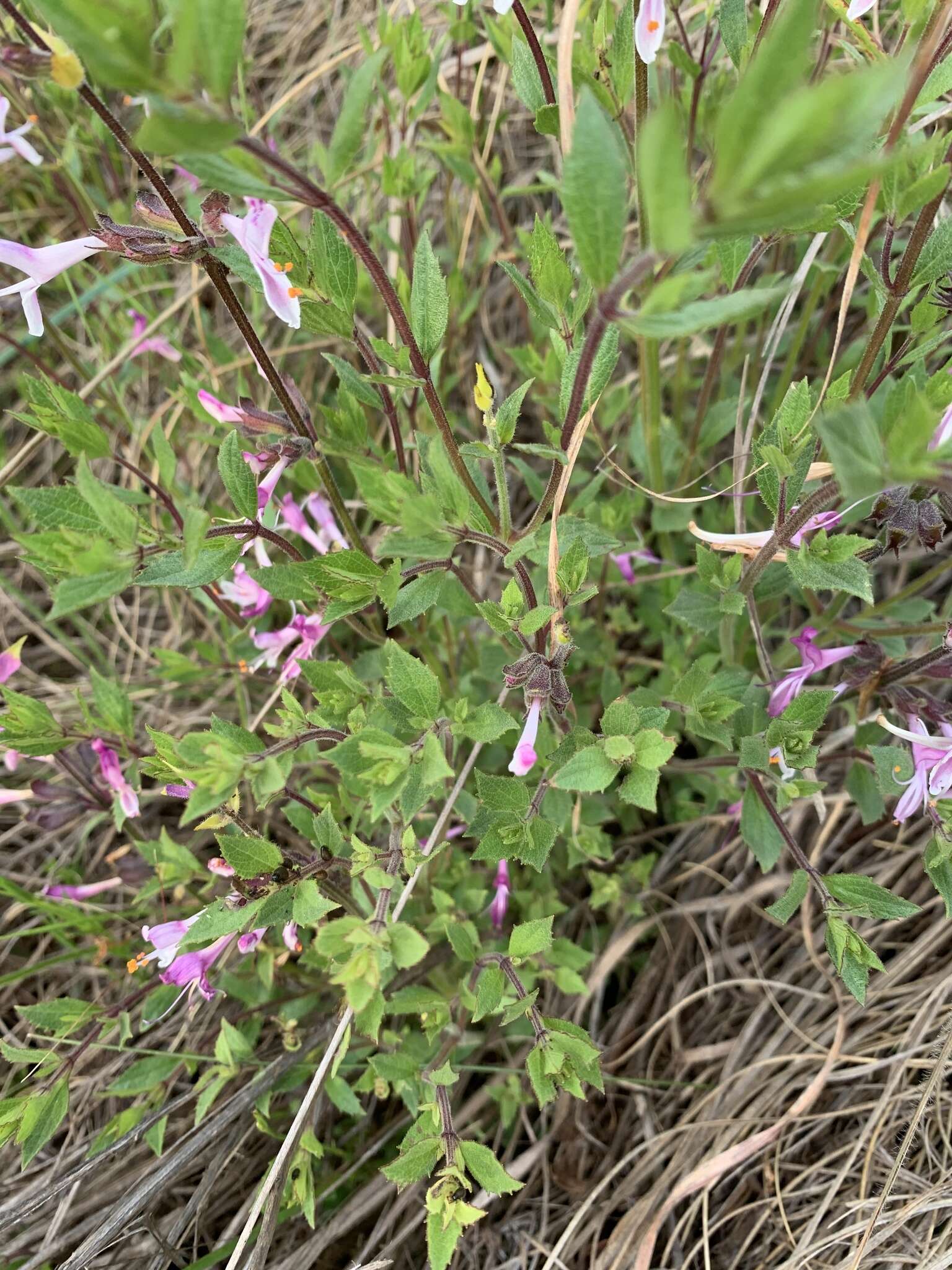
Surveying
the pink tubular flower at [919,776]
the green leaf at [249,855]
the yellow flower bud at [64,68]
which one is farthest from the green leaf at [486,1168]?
the yellow flower bud at [64,68]

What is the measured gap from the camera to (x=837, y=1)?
180cm

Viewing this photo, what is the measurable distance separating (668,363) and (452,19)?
1264mm

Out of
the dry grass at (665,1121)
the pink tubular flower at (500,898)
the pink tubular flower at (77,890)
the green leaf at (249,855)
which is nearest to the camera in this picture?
the green leaf at (249,855)

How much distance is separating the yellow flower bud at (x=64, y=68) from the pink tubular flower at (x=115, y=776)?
149 cm

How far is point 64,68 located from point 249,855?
1333 millimetres

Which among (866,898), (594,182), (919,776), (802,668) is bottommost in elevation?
(866,898)

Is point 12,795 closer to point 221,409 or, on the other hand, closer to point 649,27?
point 221,409

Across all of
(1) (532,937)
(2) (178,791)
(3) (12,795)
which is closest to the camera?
(1) (532,937)

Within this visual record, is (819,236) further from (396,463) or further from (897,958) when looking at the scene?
(897,958)

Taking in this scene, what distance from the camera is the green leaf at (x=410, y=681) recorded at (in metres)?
1.77

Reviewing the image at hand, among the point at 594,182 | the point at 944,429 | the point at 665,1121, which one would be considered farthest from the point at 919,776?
the point at 594,182

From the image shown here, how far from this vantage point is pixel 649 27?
1.68 meters

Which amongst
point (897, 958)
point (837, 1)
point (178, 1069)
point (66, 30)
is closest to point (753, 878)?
point (897, 958)

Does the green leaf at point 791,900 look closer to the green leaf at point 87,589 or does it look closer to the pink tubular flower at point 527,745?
the pink tubular flower at point 527,745
